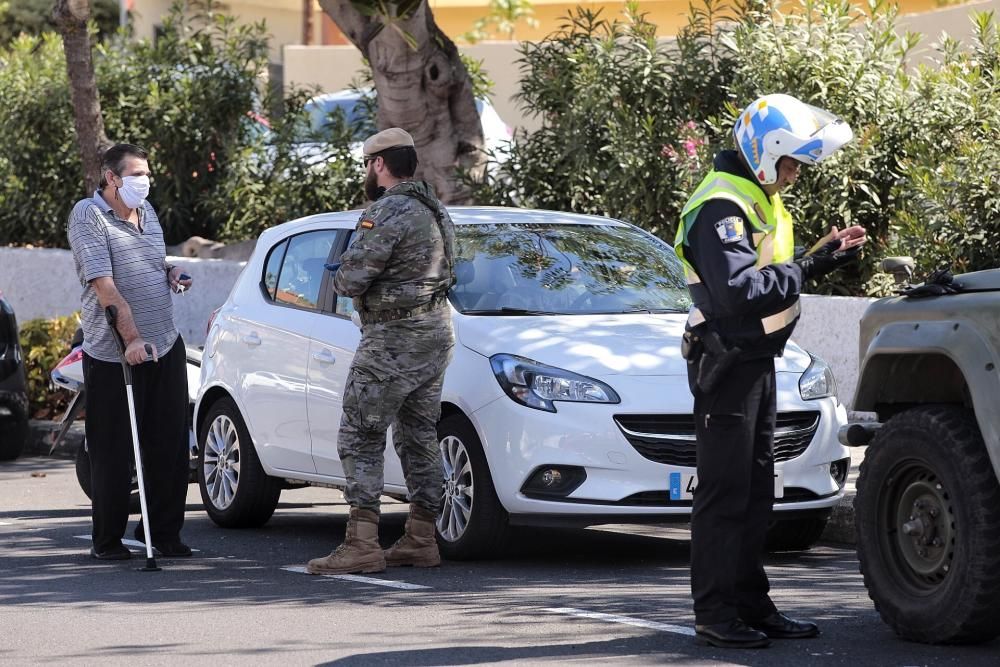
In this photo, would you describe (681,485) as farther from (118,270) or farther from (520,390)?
(118,270)

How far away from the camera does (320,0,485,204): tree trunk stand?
47.7 ft

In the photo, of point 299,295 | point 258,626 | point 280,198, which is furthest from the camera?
point 280,198

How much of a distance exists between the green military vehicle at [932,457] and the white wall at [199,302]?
5841mm

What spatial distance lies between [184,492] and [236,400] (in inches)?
36.3

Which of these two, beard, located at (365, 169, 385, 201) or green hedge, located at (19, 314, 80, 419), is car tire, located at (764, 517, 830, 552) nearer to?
beard, located at (365, 169, 385, 201)

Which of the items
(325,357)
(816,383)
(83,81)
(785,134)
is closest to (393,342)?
(325,357)

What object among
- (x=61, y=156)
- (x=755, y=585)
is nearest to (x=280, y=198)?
(x=61, y=156)

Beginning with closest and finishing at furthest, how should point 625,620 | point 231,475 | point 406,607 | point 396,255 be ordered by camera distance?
1. point 625,620
2. point 406,607
3. point 396,255
4. point 231,475

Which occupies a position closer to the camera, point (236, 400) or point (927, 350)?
point (927, 350)

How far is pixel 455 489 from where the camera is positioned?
8094mm

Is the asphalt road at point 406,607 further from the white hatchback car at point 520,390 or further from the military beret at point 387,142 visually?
the military beret at point 387,142

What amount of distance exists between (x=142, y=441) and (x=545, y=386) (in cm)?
206

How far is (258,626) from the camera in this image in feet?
21.7

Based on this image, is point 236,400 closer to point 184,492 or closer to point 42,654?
point 184,492
